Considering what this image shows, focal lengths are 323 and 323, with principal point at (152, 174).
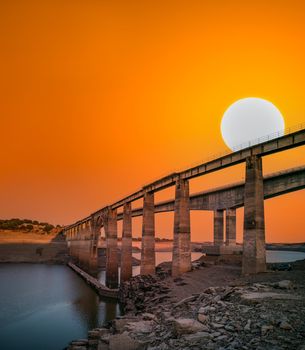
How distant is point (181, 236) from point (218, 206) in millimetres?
16447

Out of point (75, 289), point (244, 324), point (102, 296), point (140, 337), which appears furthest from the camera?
point (75, 289)

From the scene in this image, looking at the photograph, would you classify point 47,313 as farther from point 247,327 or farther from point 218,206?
point 218,206

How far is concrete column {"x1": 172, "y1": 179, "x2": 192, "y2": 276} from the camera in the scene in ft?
114

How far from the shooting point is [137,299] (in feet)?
100

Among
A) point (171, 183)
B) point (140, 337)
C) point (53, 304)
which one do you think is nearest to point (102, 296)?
point (53, 304)

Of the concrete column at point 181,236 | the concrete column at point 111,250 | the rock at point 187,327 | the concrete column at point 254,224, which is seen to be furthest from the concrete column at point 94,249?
the rock at point 187,327

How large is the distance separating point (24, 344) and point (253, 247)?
61.0 feet

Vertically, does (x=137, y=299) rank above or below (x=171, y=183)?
below

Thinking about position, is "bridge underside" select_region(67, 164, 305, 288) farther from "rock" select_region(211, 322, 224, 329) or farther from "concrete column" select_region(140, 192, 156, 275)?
"rock" select_region(211, 322, 224, 329)

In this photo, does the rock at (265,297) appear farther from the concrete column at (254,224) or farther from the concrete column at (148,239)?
the concrete column at (148,239)

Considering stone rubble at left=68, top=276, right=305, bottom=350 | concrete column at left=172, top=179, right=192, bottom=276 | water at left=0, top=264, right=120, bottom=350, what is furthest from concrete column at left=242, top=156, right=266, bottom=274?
water at left=0, top=264, right=120, bottom=350

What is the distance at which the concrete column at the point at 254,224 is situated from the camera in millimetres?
26031

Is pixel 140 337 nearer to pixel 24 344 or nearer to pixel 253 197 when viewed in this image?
pixel 24 344

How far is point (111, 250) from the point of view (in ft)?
177
